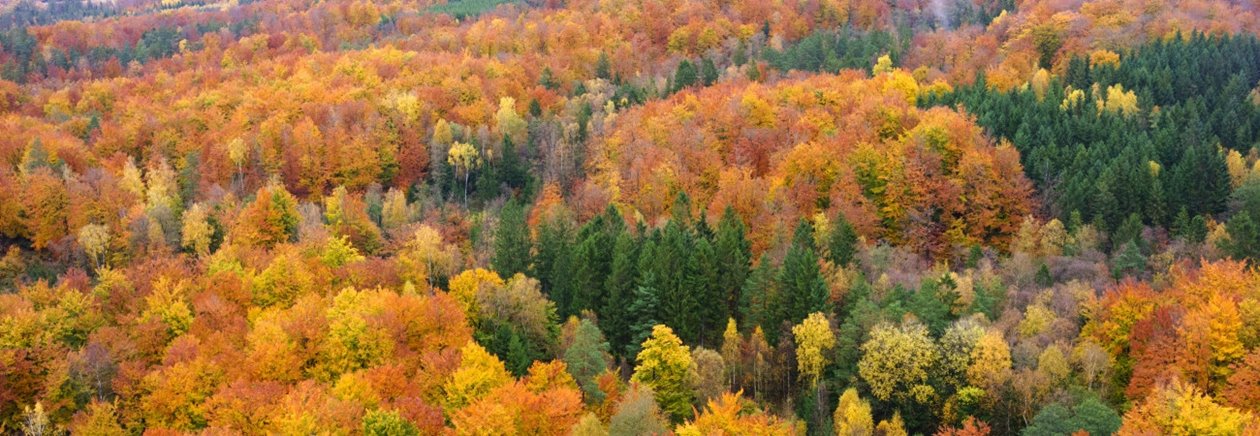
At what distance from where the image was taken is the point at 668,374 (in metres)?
65.2

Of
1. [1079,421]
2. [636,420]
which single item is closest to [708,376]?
[636,420]

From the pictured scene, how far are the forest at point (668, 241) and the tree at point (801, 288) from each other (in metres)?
0.20

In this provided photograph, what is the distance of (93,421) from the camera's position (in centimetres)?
6231

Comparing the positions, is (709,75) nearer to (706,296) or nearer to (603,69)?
(603,69)

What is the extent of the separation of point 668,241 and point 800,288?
1124 cm

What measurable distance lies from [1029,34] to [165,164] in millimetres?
108552

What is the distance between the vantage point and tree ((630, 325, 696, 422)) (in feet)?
212

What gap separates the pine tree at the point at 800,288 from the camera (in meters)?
70.1

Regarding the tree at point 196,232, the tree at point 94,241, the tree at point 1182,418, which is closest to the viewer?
the tree at point 1182,418

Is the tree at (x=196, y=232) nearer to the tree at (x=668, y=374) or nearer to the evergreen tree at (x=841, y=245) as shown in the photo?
the tree at (x=668, y=374)

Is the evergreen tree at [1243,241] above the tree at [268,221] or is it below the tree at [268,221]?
above

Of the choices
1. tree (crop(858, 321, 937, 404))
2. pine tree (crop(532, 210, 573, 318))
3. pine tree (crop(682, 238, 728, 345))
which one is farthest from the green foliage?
tree (crop(858, 321, 937, 404))

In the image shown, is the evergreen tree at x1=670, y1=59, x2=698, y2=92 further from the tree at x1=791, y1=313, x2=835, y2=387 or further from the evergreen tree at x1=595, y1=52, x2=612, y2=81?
the tree at x1=791, y1=313, x2=835, y2=387

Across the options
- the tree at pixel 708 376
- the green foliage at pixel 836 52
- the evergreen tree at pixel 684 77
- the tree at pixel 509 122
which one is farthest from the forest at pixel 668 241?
the tree at pixel 509 122
